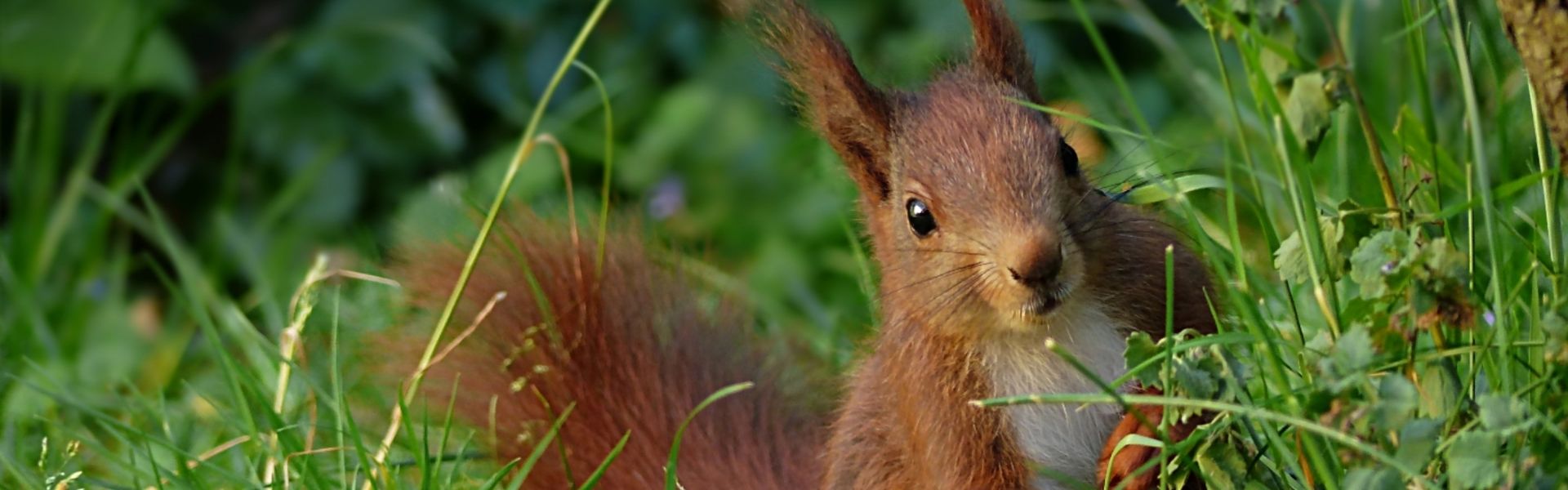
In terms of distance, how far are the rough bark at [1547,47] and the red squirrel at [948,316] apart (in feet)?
1.16

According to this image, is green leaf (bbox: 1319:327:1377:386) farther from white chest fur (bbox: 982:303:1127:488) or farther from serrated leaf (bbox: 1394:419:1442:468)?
white chest fur (bbox: 982:303:1127:488)

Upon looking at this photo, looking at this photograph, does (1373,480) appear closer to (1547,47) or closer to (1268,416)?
(1268,416)

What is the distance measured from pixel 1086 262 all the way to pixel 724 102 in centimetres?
225

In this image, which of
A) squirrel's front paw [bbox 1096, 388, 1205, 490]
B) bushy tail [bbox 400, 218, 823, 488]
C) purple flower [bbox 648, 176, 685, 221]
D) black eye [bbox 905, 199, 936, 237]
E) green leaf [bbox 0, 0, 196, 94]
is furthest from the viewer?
purple flower [bbox 648, 176, 685, 221]

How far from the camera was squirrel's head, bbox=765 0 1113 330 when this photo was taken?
1.51 metres

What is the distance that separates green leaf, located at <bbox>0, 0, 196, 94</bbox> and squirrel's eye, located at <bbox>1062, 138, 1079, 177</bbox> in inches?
88.8

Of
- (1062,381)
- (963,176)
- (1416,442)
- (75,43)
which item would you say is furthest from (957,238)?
(75,43)

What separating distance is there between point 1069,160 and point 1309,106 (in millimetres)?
324

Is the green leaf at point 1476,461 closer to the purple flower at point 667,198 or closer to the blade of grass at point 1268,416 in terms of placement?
the blade of grass at point 1268,416

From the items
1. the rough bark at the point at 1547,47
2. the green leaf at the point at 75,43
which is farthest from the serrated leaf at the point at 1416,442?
the green leaf at the point at 75,43

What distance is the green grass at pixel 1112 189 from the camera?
4.35 ft

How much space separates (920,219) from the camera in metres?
1.63

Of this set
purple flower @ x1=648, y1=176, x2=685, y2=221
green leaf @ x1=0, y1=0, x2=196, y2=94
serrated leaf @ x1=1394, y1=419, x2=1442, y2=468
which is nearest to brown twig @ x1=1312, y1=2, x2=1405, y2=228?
serrated leaf @ x1=1394, y1=419, x2=1442, y2=468

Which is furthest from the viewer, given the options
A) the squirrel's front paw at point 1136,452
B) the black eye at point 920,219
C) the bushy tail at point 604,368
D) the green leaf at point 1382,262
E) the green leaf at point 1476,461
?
the bushy tail at point 604,368
